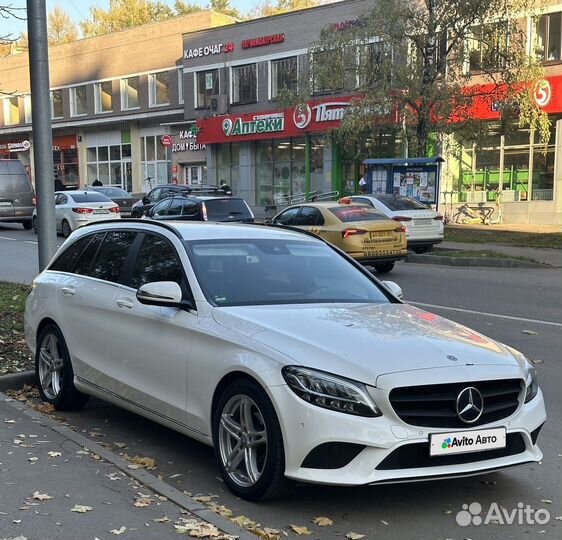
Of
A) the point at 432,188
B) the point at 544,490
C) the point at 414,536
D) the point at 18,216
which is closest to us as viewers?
the point at 414,536

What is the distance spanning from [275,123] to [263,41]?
4167 mm

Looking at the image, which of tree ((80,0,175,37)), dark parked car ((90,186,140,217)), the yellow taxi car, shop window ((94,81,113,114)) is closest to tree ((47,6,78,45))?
tree ((80,0,175,37))

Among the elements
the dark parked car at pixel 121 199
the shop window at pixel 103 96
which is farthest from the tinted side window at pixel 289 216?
the shop window at pixel 103 96

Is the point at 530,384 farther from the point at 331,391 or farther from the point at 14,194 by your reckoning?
the point at 14,194

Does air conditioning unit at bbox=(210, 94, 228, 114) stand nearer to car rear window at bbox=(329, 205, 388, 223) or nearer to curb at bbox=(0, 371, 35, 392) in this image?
car rear window at bbox=(329, 205, 388, 223)

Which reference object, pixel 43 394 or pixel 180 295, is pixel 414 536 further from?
pixel 43 394

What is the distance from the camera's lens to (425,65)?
812 inches

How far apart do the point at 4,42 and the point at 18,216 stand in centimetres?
1623

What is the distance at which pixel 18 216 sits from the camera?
24641mm

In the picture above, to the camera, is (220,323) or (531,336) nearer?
(220,323)

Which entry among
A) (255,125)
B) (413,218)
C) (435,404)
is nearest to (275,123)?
(255,125)

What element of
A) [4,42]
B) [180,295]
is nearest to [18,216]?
[4,42]

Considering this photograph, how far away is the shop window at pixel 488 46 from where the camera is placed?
20.7 metres

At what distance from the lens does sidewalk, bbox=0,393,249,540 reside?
3.48m
